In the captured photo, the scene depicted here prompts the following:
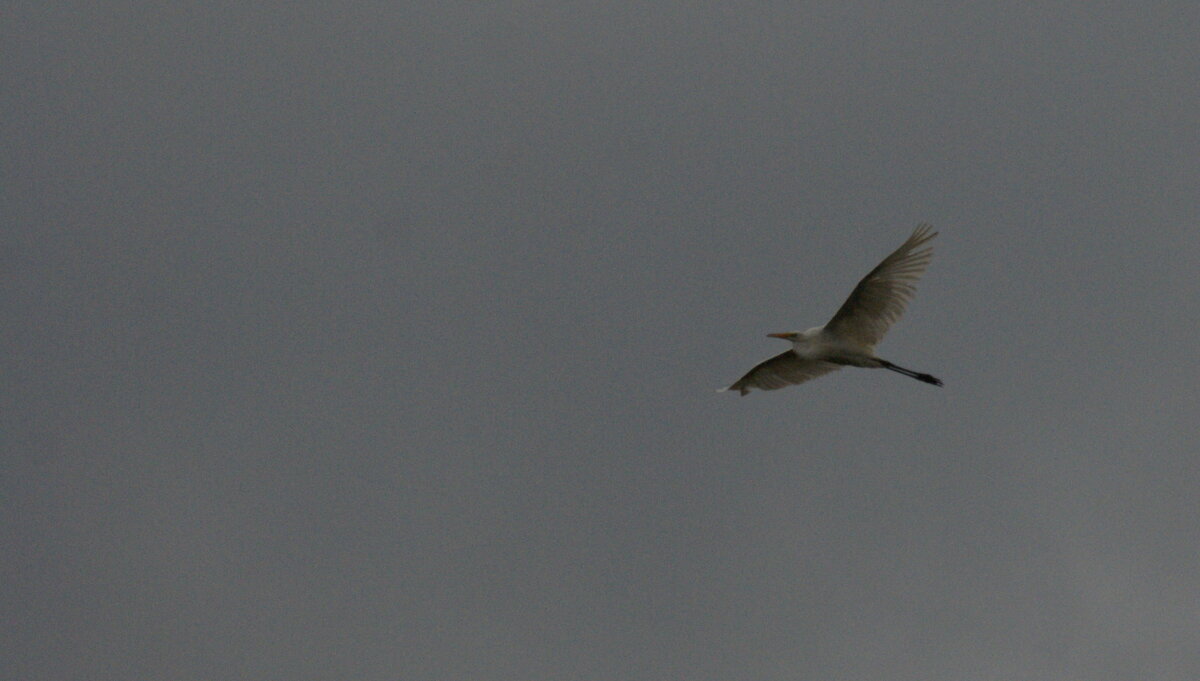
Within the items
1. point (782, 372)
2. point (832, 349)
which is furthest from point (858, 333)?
point (782, 372)

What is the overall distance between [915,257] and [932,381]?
3330mm

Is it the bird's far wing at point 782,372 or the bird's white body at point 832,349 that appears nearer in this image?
the bird's white body at point 832,349

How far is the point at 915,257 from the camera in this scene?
25984 millimetres

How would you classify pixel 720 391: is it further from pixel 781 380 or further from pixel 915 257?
pixel 915 257

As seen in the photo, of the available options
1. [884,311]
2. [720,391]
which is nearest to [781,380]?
[720,391]

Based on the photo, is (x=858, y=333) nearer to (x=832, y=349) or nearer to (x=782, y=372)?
(x=832, y=349)

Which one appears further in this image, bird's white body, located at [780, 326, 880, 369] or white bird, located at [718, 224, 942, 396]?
bird's white body, located at [780, 326, 880, 369]

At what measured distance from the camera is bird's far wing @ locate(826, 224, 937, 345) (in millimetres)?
25891

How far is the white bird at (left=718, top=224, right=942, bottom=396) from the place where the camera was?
2603 centimetres

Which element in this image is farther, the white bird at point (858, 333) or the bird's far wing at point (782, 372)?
the bird's far wing at point (782, 372)

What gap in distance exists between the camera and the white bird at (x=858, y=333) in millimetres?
26031

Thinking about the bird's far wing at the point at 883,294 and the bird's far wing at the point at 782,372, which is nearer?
the bird's far wing at the point at 883,294

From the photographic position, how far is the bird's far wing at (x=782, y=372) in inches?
1131

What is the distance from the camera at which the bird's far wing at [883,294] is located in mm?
25891
